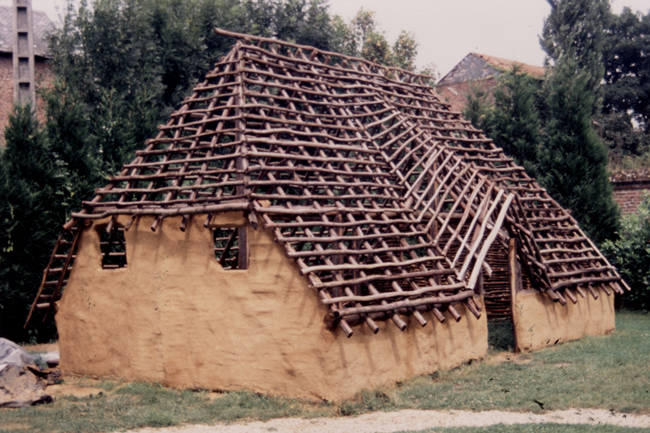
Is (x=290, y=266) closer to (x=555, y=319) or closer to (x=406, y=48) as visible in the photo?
(x=555, y=319)

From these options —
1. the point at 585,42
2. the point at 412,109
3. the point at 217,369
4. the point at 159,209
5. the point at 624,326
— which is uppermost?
the point at 585,42

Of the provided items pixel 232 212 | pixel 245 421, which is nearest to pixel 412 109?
pixel 232 212

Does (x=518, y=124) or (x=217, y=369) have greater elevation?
(x=518, y=124)

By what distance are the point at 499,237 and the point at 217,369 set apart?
666cm

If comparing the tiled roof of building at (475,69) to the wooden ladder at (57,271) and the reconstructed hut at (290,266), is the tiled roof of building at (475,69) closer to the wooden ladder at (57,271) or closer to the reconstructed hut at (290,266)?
the reconstructed hut at (290,266)

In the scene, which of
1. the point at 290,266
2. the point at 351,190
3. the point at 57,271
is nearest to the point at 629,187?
the point at 351,190

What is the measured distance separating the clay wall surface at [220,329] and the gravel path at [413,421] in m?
0.71

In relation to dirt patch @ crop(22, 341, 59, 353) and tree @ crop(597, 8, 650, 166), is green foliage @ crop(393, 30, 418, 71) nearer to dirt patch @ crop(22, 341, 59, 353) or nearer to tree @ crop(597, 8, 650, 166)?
tree @ crop(597, 8, 650, 166)

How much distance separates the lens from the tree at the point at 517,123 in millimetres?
19750

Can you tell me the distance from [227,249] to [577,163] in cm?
1029

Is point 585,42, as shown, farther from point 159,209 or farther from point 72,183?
point 159,209

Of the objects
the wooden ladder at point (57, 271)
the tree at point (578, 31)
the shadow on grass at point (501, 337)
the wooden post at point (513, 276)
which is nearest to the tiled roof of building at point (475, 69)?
the tree at point (578, 31)

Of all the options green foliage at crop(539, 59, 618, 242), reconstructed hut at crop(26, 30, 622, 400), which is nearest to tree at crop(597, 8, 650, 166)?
green foliage at crop(539, 59, 618, 242)

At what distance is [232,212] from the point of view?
9.12m
